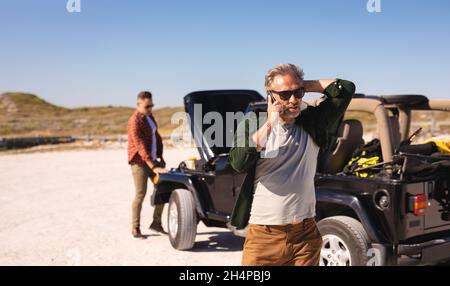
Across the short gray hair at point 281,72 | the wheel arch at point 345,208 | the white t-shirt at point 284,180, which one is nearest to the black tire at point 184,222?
the wheel arch at point 345,208

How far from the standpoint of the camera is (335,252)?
14.4ft

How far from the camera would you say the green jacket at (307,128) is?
8.61ft

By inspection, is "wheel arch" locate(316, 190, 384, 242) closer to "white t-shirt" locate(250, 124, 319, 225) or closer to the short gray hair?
"white t-shirt" locate(250, 124, 319, 225)

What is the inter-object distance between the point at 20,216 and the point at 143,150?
3.34 metres

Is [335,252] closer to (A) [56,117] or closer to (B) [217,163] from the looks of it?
(B) [217,163]

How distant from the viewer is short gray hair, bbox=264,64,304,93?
2.69 m

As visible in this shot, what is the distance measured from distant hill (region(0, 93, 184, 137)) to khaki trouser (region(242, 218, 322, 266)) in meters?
67.3

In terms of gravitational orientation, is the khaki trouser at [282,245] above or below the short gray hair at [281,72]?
below

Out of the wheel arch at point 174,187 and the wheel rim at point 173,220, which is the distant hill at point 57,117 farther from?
the wheel rim at point 173,220

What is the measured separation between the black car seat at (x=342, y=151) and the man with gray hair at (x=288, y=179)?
183 centimetres

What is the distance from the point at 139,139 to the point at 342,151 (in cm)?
312

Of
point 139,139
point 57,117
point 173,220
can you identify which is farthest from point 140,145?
point 57,117

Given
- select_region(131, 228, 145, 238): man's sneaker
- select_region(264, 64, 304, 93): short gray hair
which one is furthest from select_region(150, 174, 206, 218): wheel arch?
select_region(264, 64, 304, 93): short gray hair
